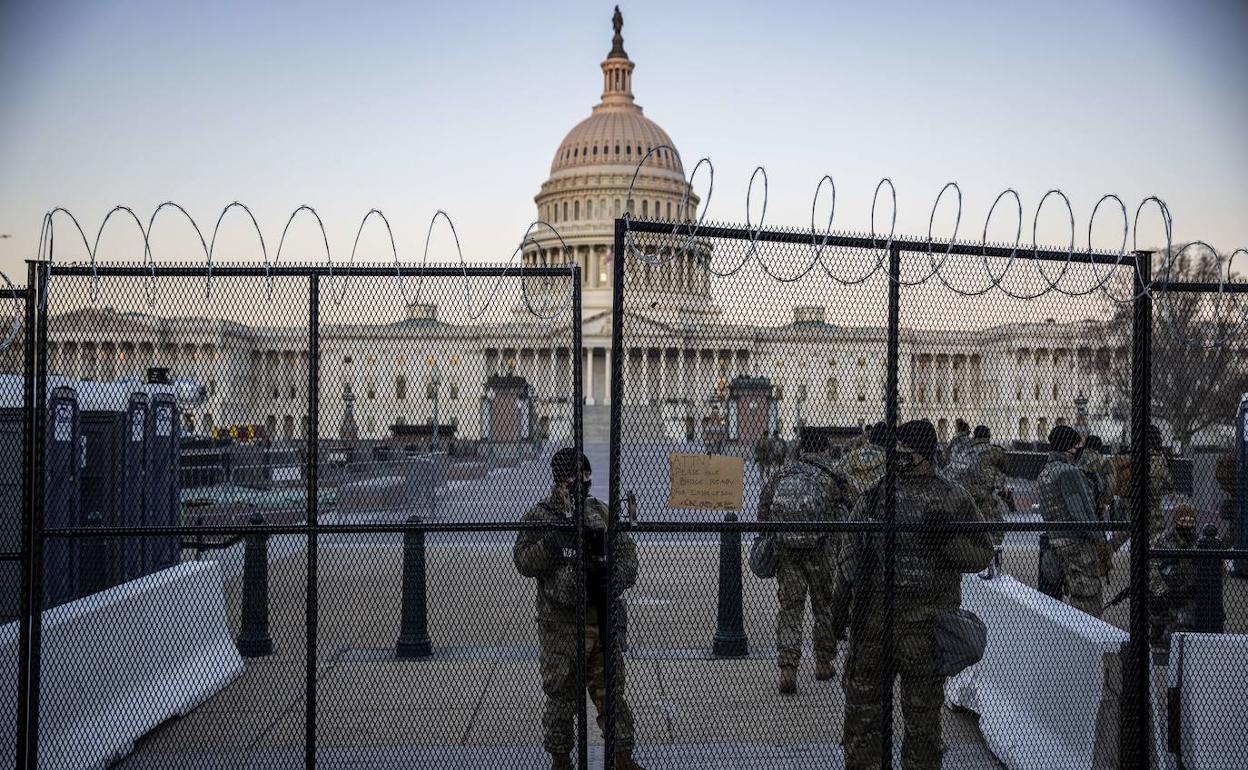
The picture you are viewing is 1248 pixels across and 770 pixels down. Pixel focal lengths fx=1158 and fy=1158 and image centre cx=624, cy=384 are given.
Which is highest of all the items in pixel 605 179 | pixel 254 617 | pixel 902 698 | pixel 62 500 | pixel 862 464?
pixel 605 179

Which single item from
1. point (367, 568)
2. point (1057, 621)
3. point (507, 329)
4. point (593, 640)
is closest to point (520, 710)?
point (593, 640)

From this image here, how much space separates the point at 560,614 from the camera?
6070 mm

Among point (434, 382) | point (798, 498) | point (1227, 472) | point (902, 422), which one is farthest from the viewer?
point (1227, 472)

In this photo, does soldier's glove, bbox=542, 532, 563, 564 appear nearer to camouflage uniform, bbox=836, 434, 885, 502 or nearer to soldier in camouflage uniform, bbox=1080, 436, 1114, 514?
camouflage uniform, bbox=836, 434, 885, 502

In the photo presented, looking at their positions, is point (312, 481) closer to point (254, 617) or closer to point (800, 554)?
point (800, 554)

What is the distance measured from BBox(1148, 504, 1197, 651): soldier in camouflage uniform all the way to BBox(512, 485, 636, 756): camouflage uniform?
220 inches

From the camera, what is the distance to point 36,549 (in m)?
5.55

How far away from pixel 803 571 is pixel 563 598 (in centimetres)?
292

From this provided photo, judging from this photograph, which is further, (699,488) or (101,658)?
(101,658)

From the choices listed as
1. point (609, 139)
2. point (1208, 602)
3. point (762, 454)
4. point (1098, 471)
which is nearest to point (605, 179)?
point (609, 139)

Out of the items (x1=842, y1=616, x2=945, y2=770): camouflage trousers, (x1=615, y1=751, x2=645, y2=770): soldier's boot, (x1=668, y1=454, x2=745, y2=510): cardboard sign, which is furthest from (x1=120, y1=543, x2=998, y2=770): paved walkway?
(x1=668, y1=454, x2=745, y2=510): cardboard sign

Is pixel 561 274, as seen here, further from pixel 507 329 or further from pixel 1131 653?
pixel 1131 653

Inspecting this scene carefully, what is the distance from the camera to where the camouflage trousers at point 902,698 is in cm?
580

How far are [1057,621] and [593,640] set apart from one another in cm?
263
